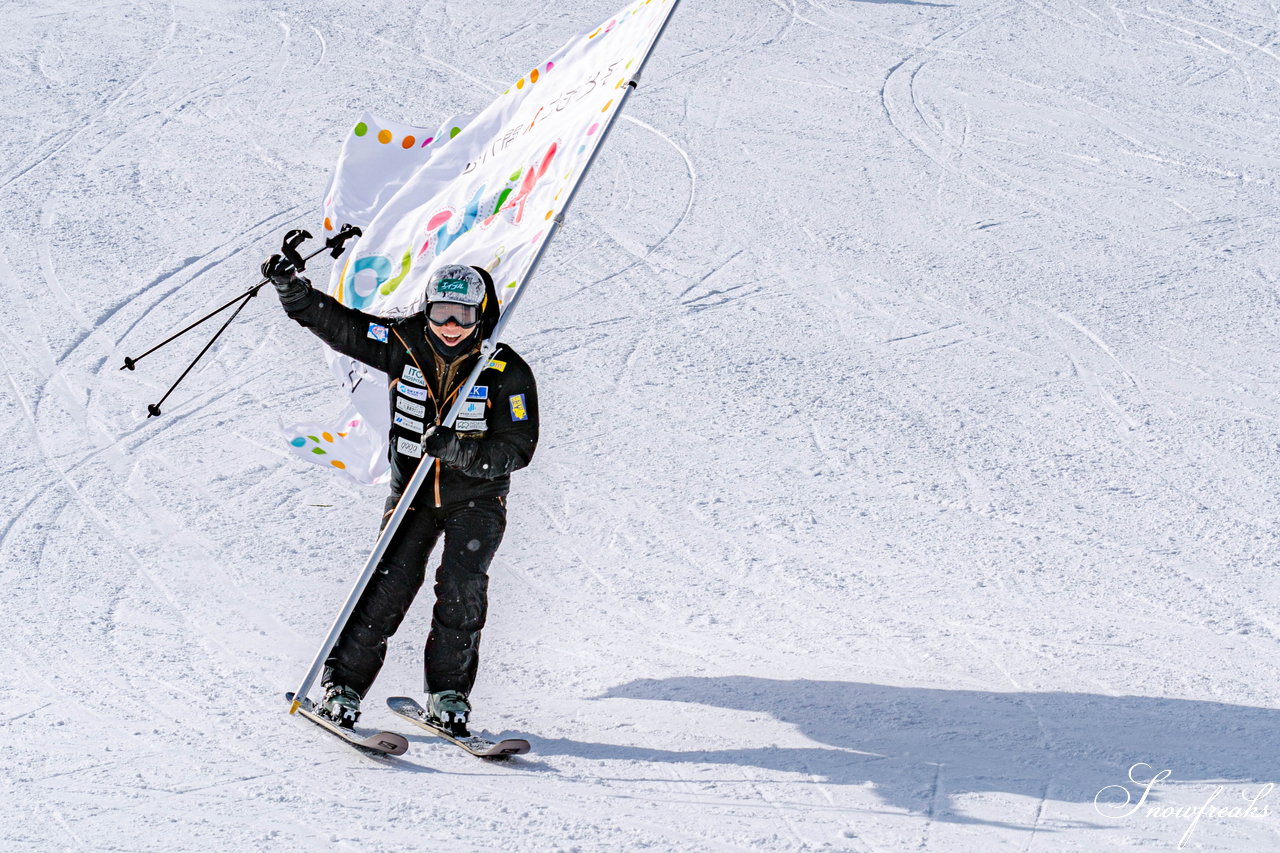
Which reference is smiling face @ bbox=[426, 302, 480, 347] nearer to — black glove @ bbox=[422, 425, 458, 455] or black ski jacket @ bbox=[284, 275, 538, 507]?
black ski jacket @ bbox=[284, 275, 538, 507]

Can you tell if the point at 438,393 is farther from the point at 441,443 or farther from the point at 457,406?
the point at 441,443

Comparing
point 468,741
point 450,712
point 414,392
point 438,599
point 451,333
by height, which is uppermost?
point 451,333

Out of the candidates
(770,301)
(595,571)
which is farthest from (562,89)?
(770,301)

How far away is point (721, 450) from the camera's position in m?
7.77

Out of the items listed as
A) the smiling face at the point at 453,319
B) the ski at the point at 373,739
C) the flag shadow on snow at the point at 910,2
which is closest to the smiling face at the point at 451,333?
the smiling face at the point at 453,319

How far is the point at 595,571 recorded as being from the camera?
664cm

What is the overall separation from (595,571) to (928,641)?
1636 millimetres

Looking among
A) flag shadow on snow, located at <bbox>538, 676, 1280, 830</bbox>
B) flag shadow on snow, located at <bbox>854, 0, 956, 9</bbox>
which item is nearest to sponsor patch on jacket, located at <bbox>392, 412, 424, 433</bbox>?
flag shadow on snow, located at <bbox>538, 676, 1280, 830</bbox>

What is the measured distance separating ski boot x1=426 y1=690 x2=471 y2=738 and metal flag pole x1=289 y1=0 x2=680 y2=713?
1.47 ft

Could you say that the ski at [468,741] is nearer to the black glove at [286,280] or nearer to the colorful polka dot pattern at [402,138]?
the black glove at [286,280]

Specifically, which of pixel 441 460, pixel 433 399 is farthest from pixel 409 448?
pixel 441 460

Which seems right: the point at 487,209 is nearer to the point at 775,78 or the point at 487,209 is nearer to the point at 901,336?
the point at 901,336

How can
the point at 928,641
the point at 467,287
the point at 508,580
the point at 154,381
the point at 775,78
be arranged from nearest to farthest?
the point at 467,287 → the point at 928,641 → the point at 508,580 → the point at 154,381 → the point at 775,78

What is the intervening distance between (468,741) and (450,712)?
0.45 ft
